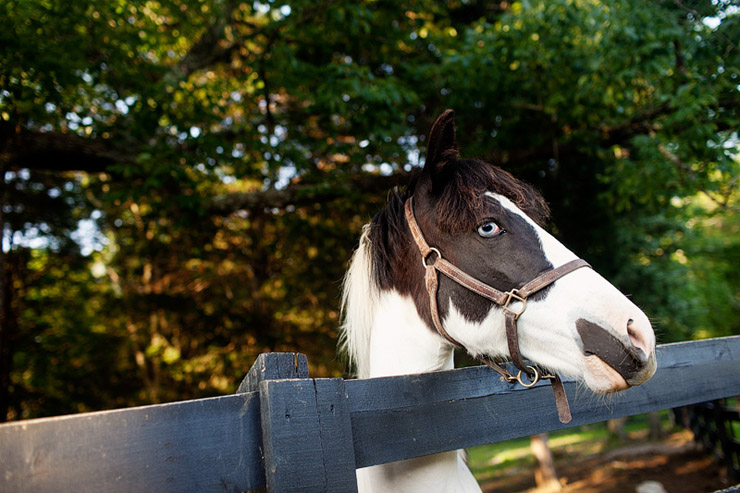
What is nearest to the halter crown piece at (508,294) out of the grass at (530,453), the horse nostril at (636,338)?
the horse nostril at (636,338)

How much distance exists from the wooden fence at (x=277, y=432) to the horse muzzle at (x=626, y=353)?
1.38ft

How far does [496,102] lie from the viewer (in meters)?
5.04

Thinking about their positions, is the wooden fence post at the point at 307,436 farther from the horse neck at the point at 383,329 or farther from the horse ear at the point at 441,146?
the horse ear at the point at 441,146

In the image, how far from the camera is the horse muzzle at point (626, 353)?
3.95 ft

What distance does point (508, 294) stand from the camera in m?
1.41

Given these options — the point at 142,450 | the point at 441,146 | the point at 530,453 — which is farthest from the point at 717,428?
the point at 142,450

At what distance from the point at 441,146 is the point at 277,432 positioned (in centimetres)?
110

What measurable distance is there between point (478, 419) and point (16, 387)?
19.3 ft

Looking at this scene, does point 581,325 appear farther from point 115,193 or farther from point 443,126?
point 115,193

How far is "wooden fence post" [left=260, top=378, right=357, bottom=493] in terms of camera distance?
1.08 meters

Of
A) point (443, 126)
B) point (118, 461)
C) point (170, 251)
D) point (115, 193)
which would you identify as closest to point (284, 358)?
point (118, 461)

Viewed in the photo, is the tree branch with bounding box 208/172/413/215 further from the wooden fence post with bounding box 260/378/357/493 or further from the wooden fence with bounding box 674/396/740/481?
the wooden fence with bounding box 674/396/740/481

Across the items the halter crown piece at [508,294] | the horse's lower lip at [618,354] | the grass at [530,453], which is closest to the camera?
the horse's lower lip at [618,354]

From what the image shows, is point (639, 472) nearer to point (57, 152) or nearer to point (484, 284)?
point (484, 284)
